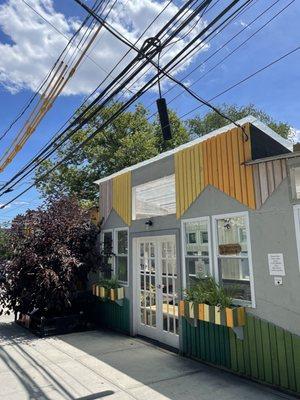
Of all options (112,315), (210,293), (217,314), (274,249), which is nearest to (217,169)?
(274,249)

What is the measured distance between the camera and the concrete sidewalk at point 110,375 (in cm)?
468

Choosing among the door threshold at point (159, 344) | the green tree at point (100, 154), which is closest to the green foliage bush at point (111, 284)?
the door threshold at point (159, 344)

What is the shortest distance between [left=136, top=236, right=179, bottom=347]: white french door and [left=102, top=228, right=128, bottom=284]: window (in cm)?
54

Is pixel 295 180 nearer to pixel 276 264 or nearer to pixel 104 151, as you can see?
pixel 276 264

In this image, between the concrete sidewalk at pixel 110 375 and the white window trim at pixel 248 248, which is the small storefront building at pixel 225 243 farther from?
the concrete sidewalk at pixel 110 375

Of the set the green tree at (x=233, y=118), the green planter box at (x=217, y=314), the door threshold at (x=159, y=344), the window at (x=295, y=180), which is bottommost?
the door threshold at (x=159, y=344)

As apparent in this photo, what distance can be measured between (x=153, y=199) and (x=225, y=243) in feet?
9.50

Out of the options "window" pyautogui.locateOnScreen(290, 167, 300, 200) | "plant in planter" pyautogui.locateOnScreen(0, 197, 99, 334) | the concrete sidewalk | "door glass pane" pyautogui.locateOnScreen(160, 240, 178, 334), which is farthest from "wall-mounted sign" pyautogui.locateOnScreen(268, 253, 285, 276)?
"plant in planter" pyautogui.locateOnScreen(0, 197, 99, 334)

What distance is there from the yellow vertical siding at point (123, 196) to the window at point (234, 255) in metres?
3.07

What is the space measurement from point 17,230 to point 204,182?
5.40m

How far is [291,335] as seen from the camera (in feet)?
15.1

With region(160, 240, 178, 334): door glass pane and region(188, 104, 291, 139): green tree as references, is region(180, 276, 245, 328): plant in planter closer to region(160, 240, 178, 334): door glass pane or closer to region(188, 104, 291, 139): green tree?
region(160, 240, 178, 334): door glass pane

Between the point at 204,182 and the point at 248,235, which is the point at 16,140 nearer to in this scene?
the point at 204,182

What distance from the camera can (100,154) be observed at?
1898 cm
